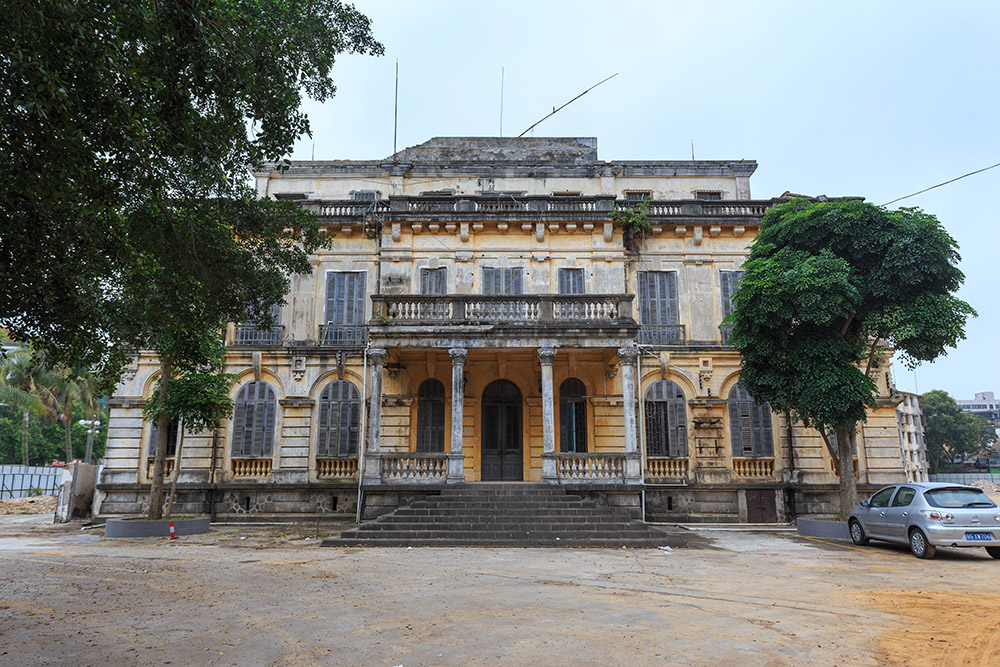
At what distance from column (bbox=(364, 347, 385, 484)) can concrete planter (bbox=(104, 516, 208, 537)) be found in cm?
443

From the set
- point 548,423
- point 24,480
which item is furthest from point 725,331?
point 24,480

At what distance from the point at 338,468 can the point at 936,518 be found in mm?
14591

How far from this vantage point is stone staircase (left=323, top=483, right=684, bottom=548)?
13242mm

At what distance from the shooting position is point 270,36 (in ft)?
25.6

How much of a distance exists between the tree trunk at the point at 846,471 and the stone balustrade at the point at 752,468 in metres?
3.39

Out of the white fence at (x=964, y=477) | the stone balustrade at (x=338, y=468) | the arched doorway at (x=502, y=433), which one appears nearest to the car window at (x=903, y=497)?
the arched doorway at (x=502, y=433)

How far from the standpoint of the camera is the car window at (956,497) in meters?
11.4

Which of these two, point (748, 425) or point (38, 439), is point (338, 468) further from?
point (38, 439)

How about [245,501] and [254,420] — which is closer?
[245,501]

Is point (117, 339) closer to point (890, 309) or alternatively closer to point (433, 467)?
point (433, 467)

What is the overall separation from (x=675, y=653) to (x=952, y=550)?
10307 millimetres

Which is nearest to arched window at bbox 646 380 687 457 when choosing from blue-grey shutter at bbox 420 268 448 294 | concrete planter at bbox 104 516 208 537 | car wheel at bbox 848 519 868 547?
car wheel at bbox 848 519 868 547

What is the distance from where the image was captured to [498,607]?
24.1 feet

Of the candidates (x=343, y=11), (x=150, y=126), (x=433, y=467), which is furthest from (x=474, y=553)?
(x=343, y=11)
